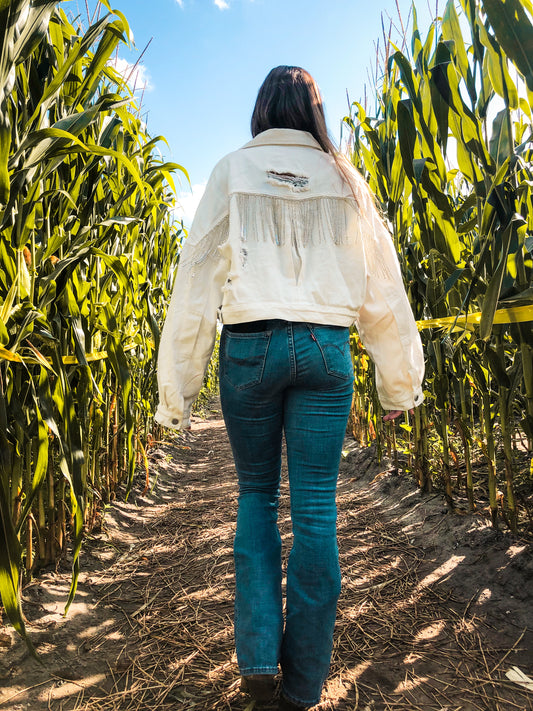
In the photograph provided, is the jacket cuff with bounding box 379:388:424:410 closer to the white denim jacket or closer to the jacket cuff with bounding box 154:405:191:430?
the white denim jacket

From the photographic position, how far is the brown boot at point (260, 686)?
3.26ft

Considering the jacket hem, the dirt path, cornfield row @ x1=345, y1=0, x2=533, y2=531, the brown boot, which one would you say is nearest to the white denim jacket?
the jacket hem

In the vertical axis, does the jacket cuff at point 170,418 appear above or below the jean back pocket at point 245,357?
below

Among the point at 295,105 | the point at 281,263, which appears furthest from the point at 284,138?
the point at 281,263

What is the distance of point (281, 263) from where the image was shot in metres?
1.04

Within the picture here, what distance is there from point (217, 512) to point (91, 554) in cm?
76

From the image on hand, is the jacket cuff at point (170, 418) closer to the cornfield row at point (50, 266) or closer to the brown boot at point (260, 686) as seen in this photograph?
the cornfield row at point (50, 266)

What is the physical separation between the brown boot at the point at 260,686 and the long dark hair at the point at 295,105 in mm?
1089

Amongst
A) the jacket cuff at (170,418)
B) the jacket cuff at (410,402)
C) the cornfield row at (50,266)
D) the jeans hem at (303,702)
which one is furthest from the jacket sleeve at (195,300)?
the jeans hem at (303,702)

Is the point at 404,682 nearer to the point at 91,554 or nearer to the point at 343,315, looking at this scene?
the point at 343,315

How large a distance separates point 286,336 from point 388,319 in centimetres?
28

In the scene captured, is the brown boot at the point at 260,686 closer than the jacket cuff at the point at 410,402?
Yes

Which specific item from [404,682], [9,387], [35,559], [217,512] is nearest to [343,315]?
[9,387]

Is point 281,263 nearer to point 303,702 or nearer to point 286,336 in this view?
point 286,336
